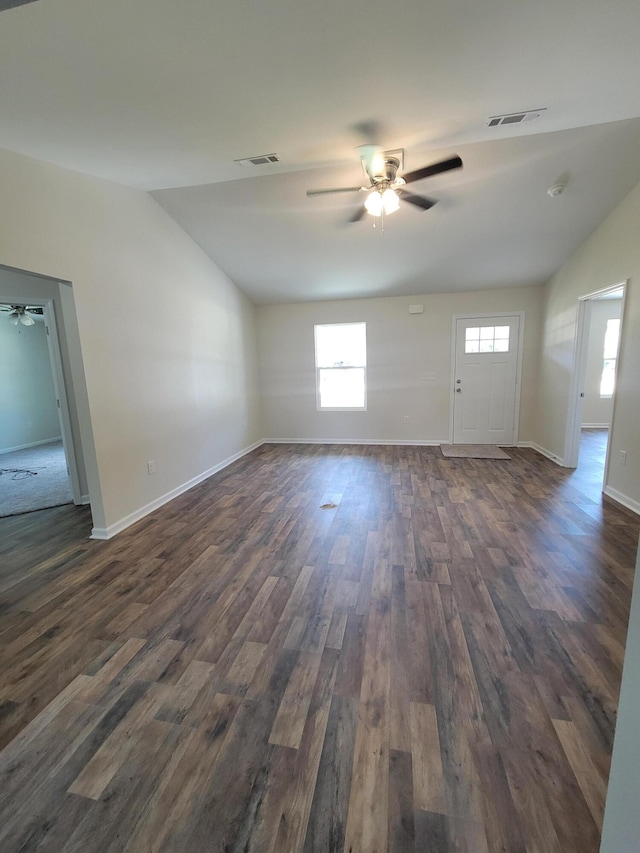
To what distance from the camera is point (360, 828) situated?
986 millimetres

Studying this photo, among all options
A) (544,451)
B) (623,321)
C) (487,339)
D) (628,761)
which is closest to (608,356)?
(487,339)

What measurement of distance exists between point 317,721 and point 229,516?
80.6 inches

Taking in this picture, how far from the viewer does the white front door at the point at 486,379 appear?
209 inches

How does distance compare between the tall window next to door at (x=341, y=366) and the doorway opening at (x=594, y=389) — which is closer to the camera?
the doorway opening at (x=594, y=389)

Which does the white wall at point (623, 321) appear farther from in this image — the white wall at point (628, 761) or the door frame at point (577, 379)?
the white wall at point (628, 761)

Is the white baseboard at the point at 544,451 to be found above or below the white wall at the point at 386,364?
below

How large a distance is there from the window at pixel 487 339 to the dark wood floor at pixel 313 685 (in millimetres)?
3257

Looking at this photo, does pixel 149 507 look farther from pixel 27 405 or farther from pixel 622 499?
pixel 27 405

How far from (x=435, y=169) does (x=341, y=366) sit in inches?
144

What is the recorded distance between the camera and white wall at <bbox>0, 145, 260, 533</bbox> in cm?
229

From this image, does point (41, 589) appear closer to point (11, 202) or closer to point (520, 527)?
point (11, 202)

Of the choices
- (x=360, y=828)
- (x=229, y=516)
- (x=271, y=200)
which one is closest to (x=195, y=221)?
(x=271, y=200)

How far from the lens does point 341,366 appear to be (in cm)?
589

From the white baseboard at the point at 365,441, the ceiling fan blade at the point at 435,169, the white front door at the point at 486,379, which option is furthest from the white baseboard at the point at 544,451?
the ceiling fan blade at the point at 435,169
